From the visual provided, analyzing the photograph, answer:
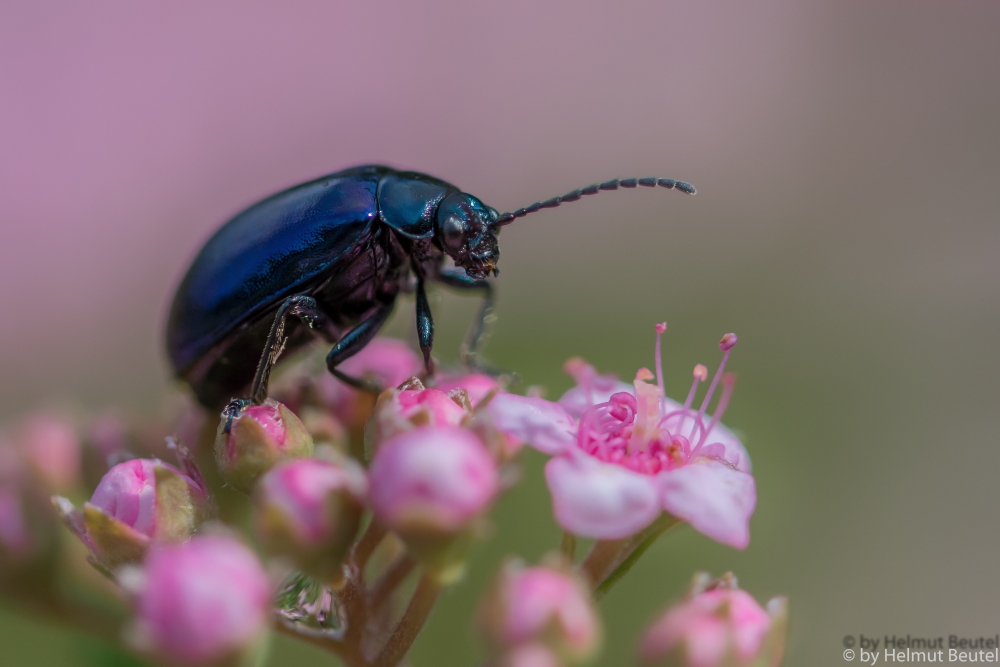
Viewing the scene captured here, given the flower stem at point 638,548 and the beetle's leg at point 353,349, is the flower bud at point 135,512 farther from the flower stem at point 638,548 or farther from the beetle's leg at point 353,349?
the flower stem at point 638,548

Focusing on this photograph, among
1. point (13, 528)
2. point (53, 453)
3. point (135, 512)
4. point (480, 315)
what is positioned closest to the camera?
point (135, 512)

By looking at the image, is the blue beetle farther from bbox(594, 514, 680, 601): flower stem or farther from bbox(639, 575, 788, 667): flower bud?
bbox(639, 575, 788, 667): flower bud

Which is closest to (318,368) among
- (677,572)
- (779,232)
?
(677,572)

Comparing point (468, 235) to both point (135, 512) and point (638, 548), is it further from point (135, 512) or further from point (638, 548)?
point (135, 512)

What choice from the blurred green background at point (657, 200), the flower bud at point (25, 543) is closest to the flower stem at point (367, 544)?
the flower bud at point (25, 543)

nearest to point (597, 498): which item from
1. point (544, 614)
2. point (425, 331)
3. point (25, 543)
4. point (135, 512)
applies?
point (544, 614)

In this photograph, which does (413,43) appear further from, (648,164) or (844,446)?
(844,446)

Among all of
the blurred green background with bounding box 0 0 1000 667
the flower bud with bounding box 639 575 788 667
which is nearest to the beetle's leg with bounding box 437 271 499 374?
the flower bud with bounding box 639 575 788 667
